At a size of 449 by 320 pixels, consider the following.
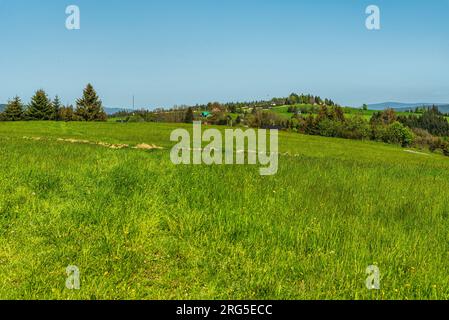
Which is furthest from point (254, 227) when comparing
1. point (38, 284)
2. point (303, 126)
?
point (303, 126)

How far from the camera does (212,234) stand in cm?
621

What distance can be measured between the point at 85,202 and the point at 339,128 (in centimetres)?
10282

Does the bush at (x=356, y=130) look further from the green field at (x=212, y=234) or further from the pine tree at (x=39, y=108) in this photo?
the green field at (x=212, y=234)

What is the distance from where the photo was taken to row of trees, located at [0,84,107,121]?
90125mm

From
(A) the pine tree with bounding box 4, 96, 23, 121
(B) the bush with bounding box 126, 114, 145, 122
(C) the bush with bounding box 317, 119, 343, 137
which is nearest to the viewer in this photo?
(A) the pine tree with bounding box 4, 96, 23, 121

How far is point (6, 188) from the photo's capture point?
801 cm

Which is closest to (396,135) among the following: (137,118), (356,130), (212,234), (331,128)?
(356,130)

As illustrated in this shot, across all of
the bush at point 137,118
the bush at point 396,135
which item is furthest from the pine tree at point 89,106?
the bush at point 396,135

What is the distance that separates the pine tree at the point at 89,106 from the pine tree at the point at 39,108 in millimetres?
8471

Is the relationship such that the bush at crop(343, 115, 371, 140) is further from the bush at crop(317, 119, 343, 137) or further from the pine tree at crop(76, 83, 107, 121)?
the pine tree at crop(76, 83, 107, 121)

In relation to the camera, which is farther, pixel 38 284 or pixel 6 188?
pixel 6 188

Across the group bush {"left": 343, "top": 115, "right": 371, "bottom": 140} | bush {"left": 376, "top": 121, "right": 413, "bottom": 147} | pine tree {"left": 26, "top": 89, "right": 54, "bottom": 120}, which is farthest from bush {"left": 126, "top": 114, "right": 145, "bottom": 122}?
bush {"left": 376, "top": 121, "right": 413, "bottom": 147}
